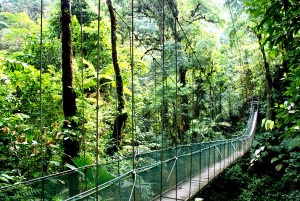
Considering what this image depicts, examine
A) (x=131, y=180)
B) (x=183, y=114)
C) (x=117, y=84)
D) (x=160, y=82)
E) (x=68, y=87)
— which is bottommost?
(x=131, y=180)

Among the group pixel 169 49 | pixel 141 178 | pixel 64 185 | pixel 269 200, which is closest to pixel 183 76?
pixel 169 49

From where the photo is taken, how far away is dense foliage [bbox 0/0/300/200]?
11.9 ft

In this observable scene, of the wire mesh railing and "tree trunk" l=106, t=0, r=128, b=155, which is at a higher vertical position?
"tree trunk" l=106, t=0, r=128, b=155

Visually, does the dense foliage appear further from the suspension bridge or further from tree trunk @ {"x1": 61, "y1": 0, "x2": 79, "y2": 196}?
the suspension bridge

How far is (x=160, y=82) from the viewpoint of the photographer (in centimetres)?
836

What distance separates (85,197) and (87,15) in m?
5.36

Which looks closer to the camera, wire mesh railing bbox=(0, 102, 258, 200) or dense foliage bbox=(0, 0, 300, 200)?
wire mesh railing bbox=(0, 102, 258, 200)

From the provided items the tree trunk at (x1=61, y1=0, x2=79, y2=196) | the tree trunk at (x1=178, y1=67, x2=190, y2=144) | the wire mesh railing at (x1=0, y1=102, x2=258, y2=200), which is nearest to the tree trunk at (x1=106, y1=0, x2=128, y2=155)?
the wire mesh railing at (x1=0, y1=102, x2=258, y2=200)

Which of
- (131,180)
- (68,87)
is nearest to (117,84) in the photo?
(68,87)

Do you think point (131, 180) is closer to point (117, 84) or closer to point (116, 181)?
point (116, 181)

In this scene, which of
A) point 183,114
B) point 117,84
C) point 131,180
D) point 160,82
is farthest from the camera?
point 160,82

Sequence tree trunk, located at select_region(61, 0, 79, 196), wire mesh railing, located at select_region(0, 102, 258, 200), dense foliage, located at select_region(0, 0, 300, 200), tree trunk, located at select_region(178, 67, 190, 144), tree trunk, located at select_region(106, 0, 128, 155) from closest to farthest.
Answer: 1. wire mesh railing, located at select_region(0, 102, 258, 200)
2. tree trunk, located at select_region(61, 0, 79, 196)
3. dense foliage, located at select_region(0, 0, 300, 200)
4. tree trunk, located at select_region(106, 0, 128, 155)
5. tree trunk, located at select_region(178, 67, 190, 144)

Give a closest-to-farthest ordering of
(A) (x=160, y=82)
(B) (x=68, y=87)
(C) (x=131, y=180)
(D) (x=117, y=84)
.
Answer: (C) (x=131, y=180)
(B) (x=68, y=87)
(D) (x=117, y=84)
(A) (x=160, y=82)

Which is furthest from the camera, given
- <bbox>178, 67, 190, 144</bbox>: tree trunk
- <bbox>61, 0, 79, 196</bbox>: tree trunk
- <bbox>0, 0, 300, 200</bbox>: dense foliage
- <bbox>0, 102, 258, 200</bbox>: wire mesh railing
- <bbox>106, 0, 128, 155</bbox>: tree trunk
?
<bbox>178, 67, 190, 144</bbox>: tree trunk
